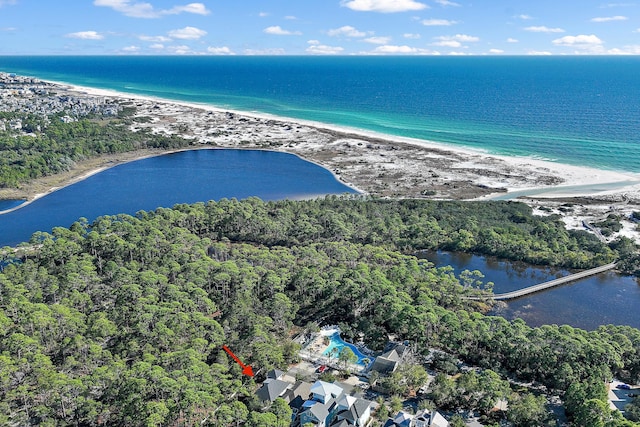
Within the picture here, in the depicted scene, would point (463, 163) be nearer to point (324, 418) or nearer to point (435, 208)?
point (435, 208)

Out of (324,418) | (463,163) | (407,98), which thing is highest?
(407,98)

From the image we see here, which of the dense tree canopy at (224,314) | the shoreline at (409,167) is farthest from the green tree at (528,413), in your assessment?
the shoreline at (409,167)

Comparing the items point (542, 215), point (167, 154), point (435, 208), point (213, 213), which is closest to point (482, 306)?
point (435, 208)

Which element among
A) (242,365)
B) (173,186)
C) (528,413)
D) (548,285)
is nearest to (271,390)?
(242,365)

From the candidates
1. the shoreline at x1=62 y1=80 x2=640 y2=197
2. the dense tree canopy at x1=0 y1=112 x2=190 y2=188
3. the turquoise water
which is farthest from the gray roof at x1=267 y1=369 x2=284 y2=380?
the dense tree canopy at x1=0 y1=112 x2=190 y2=188

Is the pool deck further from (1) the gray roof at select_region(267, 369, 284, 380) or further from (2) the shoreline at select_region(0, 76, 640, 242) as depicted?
(2) the shoreline at select_region(0, 76, 640, 242)

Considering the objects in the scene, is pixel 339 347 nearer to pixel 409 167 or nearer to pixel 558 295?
pixel 558 295
